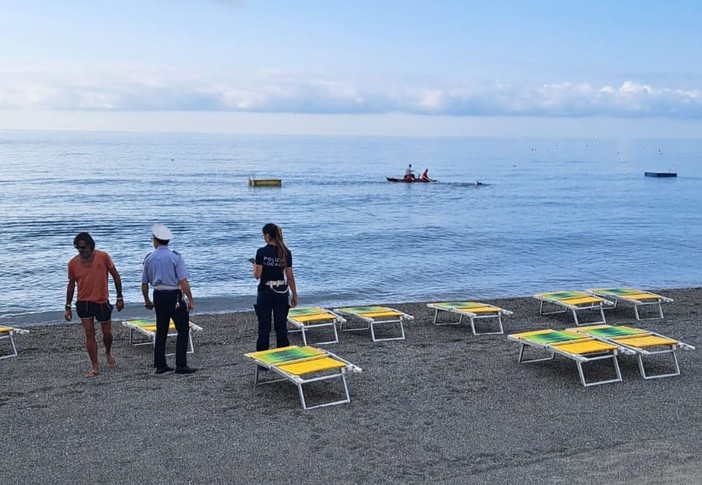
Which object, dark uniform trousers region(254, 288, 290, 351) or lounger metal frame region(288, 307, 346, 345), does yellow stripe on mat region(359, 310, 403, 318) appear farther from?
dark uniform trousers region(254, 288, 290, 351)

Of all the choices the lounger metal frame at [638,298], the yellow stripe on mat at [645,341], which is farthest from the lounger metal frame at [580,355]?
the lounger metal frame at [638,298]

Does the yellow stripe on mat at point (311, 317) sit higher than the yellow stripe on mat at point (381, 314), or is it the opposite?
the yellow stripe on mat at point (311, 317)

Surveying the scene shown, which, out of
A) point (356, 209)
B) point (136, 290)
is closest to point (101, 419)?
point (136, 290)

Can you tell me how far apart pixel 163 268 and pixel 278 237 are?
1283mm

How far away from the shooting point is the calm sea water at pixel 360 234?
22.0 meters

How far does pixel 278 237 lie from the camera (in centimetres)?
830

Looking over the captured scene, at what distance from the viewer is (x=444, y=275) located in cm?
2408

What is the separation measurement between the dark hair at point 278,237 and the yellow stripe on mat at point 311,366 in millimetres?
1169

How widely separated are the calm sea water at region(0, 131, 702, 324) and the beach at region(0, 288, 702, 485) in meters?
8.86

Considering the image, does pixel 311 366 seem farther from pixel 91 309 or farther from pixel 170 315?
pixel 91 309

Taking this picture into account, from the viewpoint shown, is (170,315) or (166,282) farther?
(170,315)

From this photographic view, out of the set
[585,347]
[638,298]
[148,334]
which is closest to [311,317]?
[148,334]

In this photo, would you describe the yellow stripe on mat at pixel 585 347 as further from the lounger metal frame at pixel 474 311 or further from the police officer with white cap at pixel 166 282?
the police officer with white cap at pixel 166 282

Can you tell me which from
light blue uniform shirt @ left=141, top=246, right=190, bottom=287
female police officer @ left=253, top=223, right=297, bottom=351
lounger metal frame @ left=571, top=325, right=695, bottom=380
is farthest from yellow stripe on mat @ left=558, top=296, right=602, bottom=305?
light blue uniform shirt @ left=141, top=246, right=190, bottom=287
